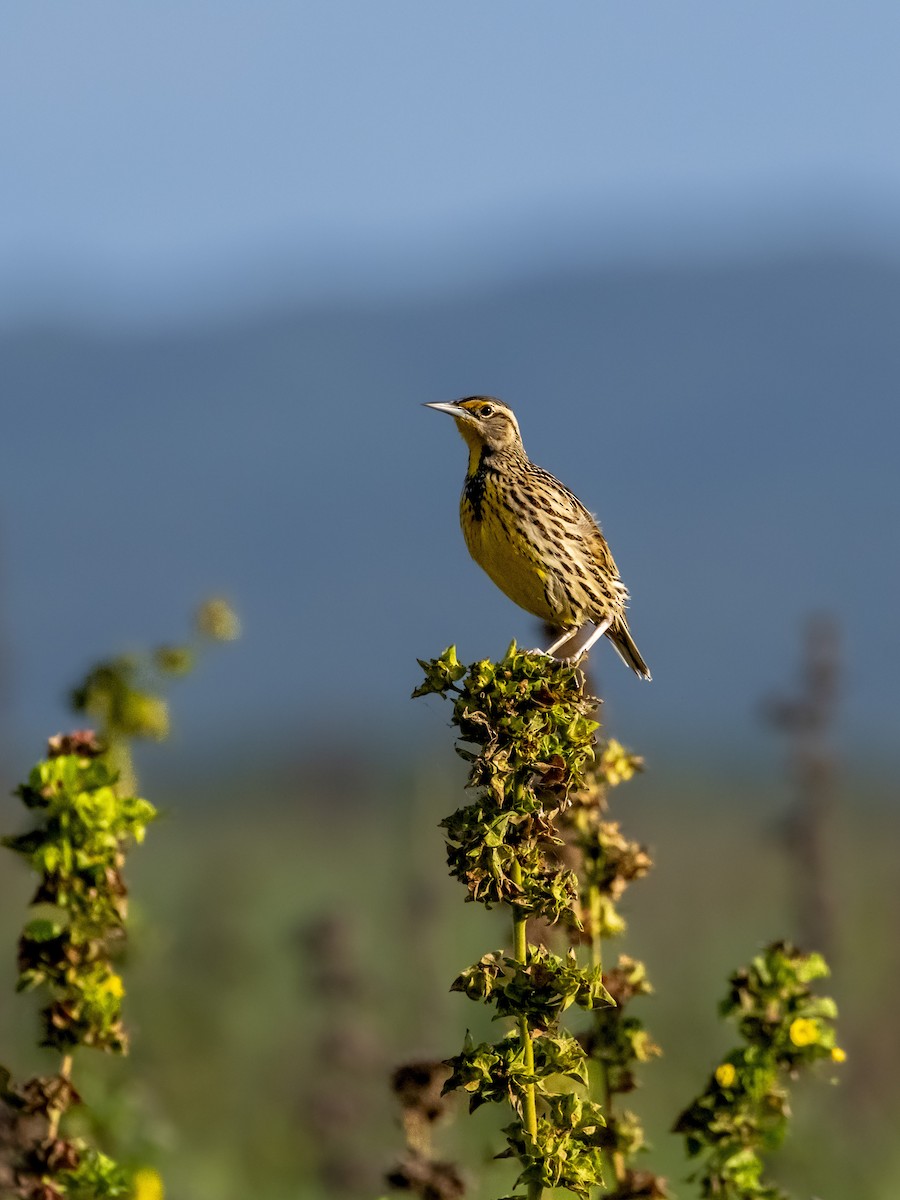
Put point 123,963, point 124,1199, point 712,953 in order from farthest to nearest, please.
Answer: point 712,953, point 123,963, point 124,1199

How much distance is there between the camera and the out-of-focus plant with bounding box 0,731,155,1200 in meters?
5.08

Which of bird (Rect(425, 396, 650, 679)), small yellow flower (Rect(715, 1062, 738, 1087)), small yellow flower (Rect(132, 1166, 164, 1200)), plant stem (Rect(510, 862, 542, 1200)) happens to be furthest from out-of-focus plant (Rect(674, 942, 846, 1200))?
bird (Rect(425, 396, 650, 679))

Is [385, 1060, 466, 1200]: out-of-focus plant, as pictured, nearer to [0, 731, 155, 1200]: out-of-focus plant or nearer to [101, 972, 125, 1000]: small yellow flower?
[0, 731, 155, 1200]: out-of-focus plant

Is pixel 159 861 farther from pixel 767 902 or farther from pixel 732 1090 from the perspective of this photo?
pixel 732 1090

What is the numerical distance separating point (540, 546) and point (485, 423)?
117 cm

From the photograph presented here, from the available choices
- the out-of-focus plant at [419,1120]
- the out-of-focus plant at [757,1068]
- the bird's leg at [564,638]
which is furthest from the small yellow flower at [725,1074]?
the bird's leg at [564,638]

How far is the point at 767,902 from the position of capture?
40.5 metres

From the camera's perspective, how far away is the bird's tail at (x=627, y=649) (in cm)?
952

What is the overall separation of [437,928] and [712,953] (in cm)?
1516

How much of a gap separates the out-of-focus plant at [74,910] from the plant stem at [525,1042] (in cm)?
94

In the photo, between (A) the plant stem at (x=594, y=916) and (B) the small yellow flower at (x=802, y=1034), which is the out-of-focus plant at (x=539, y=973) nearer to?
(B) the small yellow flower at (x=802, y=1034)

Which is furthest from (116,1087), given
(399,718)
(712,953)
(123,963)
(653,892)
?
(399,718)

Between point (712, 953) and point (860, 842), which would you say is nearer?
point (712, 953)

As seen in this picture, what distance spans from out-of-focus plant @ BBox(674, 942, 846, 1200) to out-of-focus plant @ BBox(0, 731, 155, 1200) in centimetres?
146
